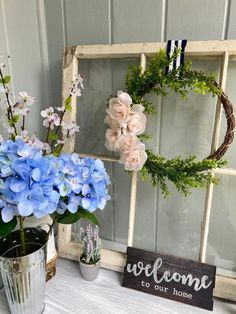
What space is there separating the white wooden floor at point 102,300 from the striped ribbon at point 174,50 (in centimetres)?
59

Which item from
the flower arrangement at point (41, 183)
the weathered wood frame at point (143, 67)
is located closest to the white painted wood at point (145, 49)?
the weathered wood frame at point (143, 67)

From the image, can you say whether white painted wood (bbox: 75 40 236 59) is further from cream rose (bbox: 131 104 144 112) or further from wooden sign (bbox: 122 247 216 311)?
wooden sign (bbox: 122 247 216 311)

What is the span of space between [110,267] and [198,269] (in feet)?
0.87

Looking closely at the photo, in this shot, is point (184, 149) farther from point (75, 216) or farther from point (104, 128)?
point (75, 216)

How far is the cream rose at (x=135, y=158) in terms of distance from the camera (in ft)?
2.18

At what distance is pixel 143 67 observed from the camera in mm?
713

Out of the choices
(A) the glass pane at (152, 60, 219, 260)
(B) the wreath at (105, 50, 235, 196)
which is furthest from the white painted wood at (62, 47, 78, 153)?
(A) the glass pane at (152, 60, 219, 260)

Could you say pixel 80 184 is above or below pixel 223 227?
Result: above

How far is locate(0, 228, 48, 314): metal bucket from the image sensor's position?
61 centimetres

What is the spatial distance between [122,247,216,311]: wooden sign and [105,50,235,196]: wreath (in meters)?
0.22

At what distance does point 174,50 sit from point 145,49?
0.27ft

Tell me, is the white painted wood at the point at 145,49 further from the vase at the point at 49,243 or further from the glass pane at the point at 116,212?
the vase at the point at 49,243

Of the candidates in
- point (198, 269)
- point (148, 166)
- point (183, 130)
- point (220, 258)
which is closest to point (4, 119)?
point (148, 166)

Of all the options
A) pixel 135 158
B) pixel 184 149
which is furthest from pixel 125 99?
pixel 184 149
